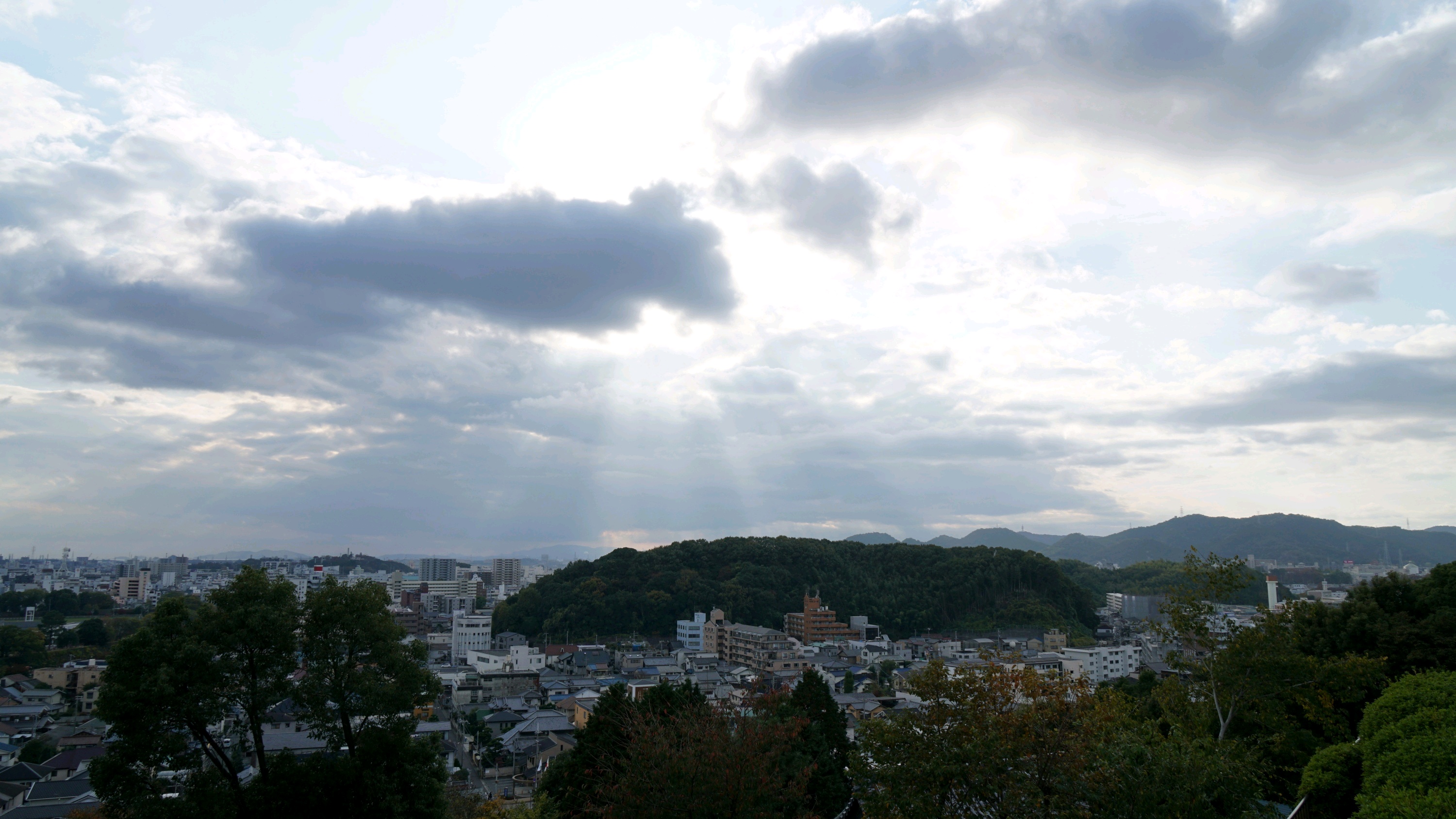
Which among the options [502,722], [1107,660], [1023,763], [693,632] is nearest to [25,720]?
[502,722]

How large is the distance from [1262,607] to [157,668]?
53.6ft

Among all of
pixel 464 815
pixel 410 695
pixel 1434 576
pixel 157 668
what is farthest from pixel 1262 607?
pixel 157 668

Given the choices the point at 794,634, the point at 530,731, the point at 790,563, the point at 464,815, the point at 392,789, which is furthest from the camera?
the point at 790,563

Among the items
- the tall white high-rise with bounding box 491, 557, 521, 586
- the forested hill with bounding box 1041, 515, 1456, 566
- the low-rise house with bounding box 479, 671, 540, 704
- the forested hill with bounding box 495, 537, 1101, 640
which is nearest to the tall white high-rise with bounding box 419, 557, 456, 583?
the tall white high-rise with bounding box 491, 557, 521, 586

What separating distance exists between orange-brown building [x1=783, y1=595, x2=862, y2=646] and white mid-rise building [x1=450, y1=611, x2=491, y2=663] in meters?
22.6

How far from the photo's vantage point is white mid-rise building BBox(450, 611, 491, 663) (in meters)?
54.2

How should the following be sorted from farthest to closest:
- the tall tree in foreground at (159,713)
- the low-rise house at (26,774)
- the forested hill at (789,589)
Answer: the forested hill at (789,589), the low-rise house at (26,774), the tall tree in foreground at (159,713)

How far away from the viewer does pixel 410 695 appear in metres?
10.8

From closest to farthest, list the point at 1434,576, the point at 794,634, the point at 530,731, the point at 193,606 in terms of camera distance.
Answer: the point at 193,606 → the point at 1434,576 → the point at 530,731 → the point at 794,634

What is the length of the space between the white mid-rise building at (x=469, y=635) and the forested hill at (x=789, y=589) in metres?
3.07

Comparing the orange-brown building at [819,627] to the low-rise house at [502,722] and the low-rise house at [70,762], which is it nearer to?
the low-rise house at [502,722]

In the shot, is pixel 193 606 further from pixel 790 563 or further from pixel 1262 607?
pixel 790 563

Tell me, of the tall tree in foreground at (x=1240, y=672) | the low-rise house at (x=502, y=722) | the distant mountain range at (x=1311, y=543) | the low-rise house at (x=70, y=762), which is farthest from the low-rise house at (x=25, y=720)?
the distant mountain range at (x=1311, y=543)

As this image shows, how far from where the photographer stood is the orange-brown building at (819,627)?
55.4m
